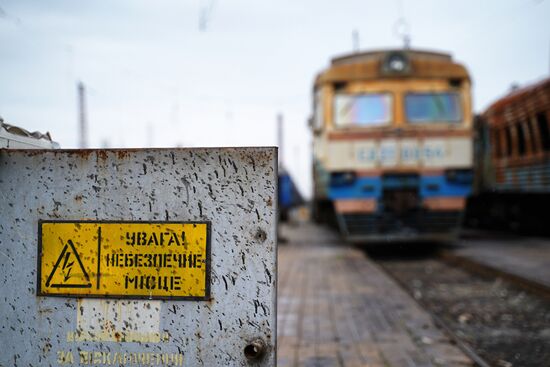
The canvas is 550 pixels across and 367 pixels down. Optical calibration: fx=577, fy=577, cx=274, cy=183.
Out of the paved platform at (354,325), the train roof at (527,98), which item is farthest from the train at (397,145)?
the paved platform at (354,325)

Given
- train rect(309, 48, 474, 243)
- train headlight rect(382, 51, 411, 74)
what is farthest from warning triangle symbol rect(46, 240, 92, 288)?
train headlight rect(382, 51, 411, 74)

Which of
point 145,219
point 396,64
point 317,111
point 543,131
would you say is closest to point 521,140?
point 543,131

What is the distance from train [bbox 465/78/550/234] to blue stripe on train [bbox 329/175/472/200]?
9.27 ft

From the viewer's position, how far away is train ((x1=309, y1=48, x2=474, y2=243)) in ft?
33.0

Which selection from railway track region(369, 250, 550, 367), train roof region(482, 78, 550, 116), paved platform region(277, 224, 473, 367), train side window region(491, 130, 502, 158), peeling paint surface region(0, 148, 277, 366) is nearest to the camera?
peeling paint surface region(0, 148, 277, 366)

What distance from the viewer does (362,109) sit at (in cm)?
1046

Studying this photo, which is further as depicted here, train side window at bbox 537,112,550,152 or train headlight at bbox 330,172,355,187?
train side window at bbox 537,112,550,152

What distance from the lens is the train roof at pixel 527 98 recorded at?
11.8 meters

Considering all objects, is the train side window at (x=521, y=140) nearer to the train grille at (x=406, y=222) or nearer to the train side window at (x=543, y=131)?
the train side window at (x=543, y=131)

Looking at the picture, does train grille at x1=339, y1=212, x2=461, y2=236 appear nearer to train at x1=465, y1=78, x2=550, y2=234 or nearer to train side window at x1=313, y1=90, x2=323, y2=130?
train side window at x1=313, y1=90, x2=323, y2=130

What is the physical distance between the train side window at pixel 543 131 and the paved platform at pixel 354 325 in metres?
6.27

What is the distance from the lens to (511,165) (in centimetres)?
1401

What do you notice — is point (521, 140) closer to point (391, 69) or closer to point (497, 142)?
point (497, 142)

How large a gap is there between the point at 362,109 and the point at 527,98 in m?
4.85
